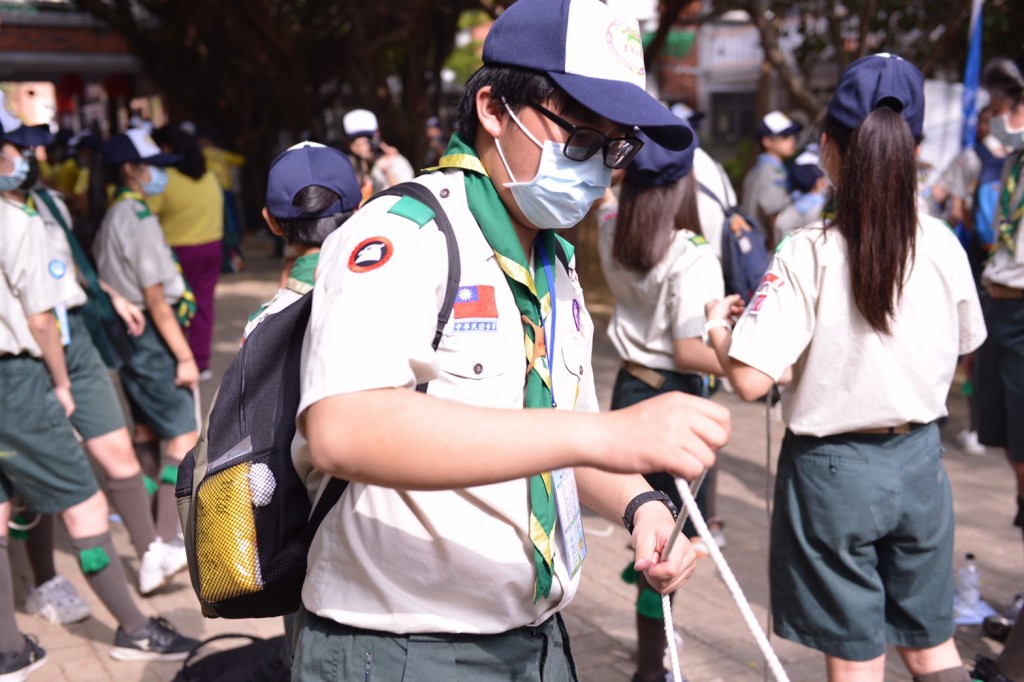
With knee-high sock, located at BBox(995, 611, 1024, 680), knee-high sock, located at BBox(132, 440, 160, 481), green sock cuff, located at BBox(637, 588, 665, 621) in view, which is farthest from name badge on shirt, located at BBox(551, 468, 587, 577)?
knee-high sock, located at BBox(132, 440, 160, 481)

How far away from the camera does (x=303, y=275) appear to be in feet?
9.82

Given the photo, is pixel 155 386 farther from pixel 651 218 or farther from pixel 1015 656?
pixel 1015 656

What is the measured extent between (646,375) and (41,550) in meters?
2.70

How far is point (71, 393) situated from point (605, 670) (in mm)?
2440

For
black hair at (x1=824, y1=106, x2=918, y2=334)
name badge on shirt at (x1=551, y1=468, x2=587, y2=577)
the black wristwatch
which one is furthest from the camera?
black hair at (x1=824, y1=106, x2=918, y2=334)

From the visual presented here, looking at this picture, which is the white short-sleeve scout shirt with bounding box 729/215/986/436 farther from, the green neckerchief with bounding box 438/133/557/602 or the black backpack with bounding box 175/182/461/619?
the black backpack with bounding box 175/182/461/619

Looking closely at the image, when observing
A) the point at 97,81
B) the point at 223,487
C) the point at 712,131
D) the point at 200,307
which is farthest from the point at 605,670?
the point at 712,131

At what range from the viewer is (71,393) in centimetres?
462

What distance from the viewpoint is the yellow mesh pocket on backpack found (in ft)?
5.98

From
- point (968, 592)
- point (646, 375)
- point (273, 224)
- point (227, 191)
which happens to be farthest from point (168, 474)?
point (227, 191)

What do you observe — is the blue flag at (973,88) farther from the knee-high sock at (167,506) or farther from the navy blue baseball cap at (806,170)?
the knee-high sock at (167,506)

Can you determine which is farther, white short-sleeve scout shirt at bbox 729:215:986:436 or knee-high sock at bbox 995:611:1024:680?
knee-high sock at bbox 995:611:1024:680

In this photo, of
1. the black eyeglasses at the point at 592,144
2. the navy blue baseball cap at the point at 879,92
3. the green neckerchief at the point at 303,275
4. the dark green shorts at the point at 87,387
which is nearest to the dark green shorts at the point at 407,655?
the black eyeglasses at the point at 592,144

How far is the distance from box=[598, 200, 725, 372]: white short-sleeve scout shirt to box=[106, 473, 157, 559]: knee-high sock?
2231mm
